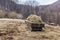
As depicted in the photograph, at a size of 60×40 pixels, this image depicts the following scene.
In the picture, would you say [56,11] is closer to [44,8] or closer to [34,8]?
[44,8]

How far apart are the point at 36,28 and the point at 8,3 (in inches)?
819

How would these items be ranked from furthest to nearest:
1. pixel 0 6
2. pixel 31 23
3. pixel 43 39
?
pixel 0 6, pixel 31 23, pixel 43 39

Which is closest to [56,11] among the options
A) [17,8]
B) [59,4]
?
[59,4]

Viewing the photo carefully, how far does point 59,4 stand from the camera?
906 inches

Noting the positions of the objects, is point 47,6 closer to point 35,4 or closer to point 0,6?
point 35,4

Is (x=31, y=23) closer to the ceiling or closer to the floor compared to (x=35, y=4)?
closer to the floor

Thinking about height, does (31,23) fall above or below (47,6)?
below

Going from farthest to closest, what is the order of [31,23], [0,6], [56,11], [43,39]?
[0,6], [56,11], [31,23], [43,39]

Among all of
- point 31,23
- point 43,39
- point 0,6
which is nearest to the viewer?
point 43,39

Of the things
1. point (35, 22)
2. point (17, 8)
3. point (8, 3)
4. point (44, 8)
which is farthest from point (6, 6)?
point (35, 22)

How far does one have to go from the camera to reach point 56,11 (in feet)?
72.8

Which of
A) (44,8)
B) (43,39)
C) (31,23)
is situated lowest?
(43,39)

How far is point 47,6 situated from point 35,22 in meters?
17.6

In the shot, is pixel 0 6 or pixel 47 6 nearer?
pixel 47 6
